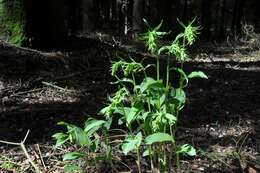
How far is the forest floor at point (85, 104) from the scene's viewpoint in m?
2.94

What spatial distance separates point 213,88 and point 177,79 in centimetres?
38

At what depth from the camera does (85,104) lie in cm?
385

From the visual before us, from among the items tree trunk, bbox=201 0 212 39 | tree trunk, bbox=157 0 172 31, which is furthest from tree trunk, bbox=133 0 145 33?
tree trunk, bbox=201 0 212 39

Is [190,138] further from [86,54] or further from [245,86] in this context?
[86,54]

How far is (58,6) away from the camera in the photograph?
5.27 meters

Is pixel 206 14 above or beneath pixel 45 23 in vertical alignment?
beneath

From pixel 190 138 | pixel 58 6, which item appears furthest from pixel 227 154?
pixel 58 6

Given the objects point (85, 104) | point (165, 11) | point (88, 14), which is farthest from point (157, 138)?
point (165, 11)

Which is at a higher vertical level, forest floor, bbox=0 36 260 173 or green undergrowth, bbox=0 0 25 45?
green undergrowth, bbox=0 0 25 45

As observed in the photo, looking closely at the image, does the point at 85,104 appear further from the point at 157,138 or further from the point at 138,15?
the point at 138,15

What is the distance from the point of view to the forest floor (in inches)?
116

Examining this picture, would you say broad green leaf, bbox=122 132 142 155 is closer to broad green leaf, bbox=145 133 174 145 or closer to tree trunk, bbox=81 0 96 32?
broad green leaf, bbox=145 133 174 145

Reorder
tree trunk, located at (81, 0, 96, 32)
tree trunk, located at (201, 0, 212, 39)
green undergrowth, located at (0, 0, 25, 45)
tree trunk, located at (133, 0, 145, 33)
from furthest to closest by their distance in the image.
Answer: tree trunk, located at (201, 0, 212, 39) < tree trunk, located at (81, 0, 96, 32) < tree trunk, located at (133, 0, 145, 33) < green undergrowth, located at (0, 0, 25, 45)

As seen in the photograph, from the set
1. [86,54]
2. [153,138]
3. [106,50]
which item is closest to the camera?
[153,138]
